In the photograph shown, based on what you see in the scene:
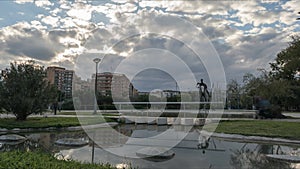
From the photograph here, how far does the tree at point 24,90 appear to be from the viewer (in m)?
15.4

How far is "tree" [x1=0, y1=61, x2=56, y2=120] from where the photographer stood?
50.4 feet

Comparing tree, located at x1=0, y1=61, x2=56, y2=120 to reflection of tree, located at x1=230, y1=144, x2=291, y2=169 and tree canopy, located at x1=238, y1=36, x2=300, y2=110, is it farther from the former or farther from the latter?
tree canopy, located at x1=238, y1=36, x2=300, y2=110

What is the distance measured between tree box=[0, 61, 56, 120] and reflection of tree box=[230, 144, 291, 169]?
11930 mm

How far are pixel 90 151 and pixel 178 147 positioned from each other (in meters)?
3.20

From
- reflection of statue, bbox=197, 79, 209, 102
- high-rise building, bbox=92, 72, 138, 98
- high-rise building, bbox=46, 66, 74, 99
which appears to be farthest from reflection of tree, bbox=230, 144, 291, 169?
high-rise building, bbox=46, 66, 74, 99

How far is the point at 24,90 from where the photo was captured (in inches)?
617

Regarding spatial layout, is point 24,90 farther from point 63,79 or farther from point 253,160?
point 63,79

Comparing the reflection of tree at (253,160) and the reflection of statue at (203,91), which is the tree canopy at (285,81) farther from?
the reflection of tree at (253,160)

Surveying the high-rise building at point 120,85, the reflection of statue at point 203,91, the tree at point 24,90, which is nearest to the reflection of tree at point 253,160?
the high-rise building at point 120,85

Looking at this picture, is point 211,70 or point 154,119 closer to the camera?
point 211,70

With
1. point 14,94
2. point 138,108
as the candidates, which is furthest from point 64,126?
point 138,108

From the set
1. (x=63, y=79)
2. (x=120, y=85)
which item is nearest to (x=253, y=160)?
(x=120, y=85)

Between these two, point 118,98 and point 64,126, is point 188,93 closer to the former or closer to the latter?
point 118,98

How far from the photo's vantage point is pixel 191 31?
404 inches
